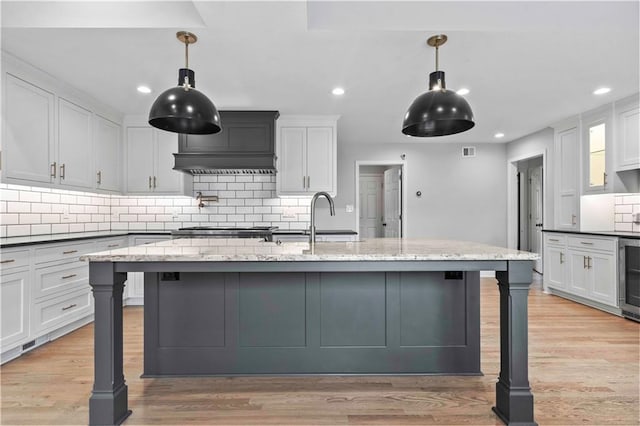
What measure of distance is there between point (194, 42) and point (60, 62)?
141 cm

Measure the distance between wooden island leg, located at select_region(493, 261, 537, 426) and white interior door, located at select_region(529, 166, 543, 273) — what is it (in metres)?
5.46

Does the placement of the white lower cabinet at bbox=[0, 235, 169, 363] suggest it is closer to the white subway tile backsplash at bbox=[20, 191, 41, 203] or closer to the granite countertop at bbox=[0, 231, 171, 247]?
the granite countertop at bbox=[0, 231, 171, 247]

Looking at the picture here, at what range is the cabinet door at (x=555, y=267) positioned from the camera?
4820mm

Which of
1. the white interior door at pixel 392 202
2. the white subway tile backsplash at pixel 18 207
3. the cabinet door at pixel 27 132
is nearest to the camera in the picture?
the cabinet door at pixel 27 132

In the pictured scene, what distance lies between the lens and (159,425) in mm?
1937

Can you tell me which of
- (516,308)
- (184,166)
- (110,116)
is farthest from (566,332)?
(110,116)

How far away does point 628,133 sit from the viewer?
4.11 metres

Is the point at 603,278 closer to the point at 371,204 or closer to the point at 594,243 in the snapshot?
the point at 594,243

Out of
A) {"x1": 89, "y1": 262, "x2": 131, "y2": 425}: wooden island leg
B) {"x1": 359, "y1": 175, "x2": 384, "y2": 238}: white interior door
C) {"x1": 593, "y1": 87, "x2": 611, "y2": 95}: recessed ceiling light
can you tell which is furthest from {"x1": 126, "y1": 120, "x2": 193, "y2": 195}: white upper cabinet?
{"x1": 593, "y1": 87, "x2": 611, "y2": 95}: recessed ceiling light

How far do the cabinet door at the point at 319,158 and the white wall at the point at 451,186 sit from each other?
1.70m

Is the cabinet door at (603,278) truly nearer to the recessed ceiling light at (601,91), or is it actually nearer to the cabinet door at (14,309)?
the recessed ceiling light at (601,91)

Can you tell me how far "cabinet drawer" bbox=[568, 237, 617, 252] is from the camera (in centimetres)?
401

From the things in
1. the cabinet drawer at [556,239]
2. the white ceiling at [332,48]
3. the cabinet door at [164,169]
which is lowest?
the cabinet drawer at [556,239]

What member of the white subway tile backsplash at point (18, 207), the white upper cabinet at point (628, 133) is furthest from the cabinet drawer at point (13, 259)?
the white upper cabinet at point (628, 133)
